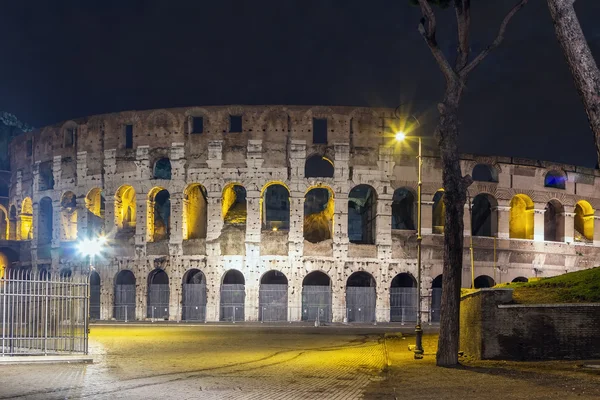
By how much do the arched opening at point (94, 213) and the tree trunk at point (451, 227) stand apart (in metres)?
27.0

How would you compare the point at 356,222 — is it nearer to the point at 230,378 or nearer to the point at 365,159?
the point at 365,159

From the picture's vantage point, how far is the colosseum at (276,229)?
36.7 meters

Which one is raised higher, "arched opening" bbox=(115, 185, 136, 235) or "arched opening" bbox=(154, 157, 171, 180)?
"arched opening" bbox=(154, 157, 171, 180)

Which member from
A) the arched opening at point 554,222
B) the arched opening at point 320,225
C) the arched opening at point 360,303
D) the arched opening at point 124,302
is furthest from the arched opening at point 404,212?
the arched opening at point 124,302

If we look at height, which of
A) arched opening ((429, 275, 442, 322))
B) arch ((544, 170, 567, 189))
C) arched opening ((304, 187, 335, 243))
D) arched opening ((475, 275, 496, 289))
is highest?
arch ((544, 170, 567, 189))

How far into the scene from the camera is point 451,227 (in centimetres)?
1642

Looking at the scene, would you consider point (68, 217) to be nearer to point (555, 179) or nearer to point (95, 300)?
point (95, 300)

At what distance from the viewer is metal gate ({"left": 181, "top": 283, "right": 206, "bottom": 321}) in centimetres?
3697

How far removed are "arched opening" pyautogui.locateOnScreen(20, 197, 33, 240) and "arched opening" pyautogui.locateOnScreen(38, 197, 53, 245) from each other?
1.72 metres

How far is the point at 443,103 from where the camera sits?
1691cm

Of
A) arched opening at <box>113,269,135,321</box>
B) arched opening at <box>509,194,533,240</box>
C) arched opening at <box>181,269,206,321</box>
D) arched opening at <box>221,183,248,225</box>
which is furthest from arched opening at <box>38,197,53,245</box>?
arched opening at <box>509,194,533,240</box>

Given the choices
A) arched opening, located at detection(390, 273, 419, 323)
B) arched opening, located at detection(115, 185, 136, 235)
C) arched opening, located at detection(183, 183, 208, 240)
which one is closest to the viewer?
arched opening, located at detection(390, 273, 419, 323)

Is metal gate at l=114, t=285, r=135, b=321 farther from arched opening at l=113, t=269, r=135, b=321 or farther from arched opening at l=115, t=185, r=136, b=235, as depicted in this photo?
arched opening at l=115, t=185, r=136, b=235

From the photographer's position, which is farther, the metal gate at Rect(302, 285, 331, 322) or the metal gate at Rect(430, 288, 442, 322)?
the metal gate at Rect(430, 288, 442, 322)
